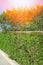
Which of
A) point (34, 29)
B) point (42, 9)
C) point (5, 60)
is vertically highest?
point (42, 9)

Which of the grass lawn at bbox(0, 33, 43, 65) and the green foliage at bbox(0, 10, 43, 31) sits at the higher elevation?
the green foliage at bbox(0, 10, 43, 31)

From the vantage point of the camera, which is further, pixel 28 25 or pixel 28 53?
pixel 28 25

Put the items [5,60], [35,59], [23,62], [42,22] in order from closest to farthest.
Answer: [35,59]
[23,62]
[5,60]
[42,22]

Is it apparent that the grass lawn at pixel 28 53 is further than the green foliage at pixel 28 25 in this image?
Answer: No

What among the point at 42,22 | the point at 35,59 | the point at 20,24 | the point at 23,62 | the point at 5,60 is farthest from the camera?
the point at 20,24

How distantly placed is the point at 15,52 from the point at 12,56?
6.7 inches

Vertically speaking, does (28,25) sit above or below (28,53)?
above

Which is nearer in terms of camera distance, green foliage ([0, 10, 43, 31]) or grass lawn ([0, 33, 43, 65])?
grass lawn ([0, 33, 43, 65])

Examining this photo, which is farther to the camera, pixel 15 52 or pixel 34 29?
pixel 34 29

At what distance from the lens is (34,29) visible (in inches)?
356

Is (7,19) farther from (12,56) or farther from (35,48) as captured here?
(35,48)

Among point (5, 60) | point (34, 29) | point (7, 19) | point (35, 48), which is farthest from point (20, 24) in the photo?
point (35, 48)

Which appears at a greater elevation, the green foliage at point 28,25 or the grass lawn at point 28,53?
the green foliage at point 28,25

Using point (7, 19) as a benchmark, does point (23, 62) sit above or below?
below
